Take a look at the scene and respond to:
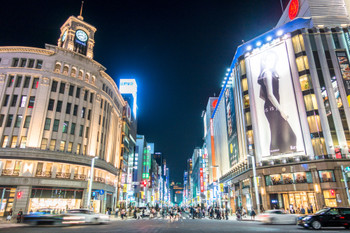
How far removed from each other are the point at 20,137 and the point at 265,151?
143 ft

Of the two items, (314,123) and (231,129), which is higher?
(231,129)

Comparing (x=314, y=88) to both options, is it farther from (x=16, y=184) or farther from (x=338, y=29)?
(x=16, y=184)

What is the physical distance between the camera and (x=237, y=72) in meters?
55.5

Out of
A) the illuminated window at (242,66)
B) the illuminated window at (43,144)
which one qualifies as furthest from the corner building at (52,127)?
the illuminated window at (242,66)

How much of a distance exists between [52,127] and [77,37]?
74.3ft

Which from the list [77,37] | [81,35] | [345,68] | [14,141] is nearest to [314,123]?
[345,68]

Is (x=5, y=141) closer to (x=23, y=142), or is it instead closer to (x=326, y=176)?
(x=23, y=142)

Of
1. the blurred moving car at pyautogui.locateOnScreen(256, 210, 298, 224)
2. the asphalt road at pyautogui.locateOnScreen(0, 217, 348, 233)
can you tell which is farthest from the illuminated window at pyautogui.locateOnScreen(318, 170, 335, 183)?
the asphalt road at pyautogui.locateOnScreen(0, 217, 348, 233)

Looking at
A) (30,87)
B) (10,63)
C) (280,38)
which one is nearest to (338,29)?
(280,38)

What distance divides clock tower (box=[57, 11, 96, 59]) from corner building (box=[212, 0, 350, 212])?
36.3 m

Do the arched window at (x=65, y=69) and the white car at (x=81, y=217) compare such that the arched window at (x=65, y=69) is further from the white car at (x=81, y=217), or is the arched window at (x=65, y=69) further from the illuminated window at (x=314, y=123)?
the illuminated window at (x=314, y=123)

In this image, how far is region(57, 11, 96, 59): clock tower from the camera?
50031 mm

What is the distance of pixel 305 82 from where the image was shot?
137 feet

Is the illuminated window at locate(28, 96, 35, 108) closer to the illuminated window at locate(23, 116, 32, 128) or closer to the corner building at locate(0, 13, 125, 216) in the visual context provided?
the corner building at locate(0, 13, 125, 216)
